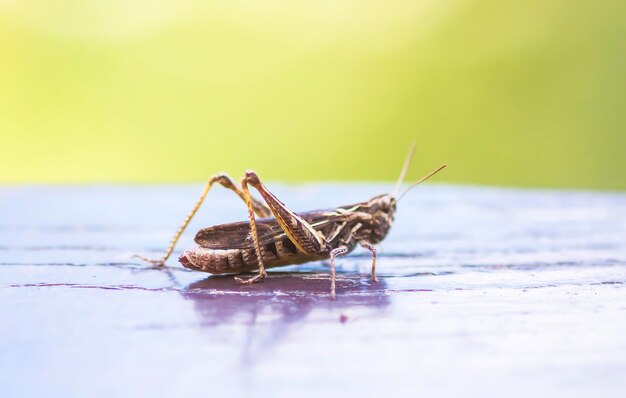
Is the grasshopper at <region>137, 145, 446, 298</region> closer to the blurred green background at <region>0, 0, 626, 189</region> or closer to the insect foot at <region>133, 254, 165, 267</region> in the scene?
the insect foot at <region>133, 254, 165, 267</region>

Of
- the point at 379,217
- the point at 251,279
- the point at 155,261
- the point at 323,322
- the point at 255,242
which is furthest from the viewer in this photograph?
the point at 379,217

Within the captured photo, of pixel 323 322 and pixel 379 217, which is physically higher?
pixel 379 217

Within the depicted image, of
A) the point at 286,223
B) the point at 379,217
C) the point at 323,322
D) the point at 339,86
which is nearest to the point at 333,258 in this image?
the point at 286,223

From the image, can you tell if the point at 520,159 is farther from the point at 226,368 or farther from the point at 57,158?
the point at 226,368

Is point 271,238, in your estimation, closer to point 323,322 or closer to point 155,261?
point 155,261

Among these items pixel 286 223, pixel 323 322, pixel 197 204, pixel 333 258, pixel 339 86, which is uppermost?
pixel 339 86

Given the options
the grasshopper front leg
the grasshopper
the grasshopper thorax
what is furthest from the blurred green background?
the grasshopper front leg
